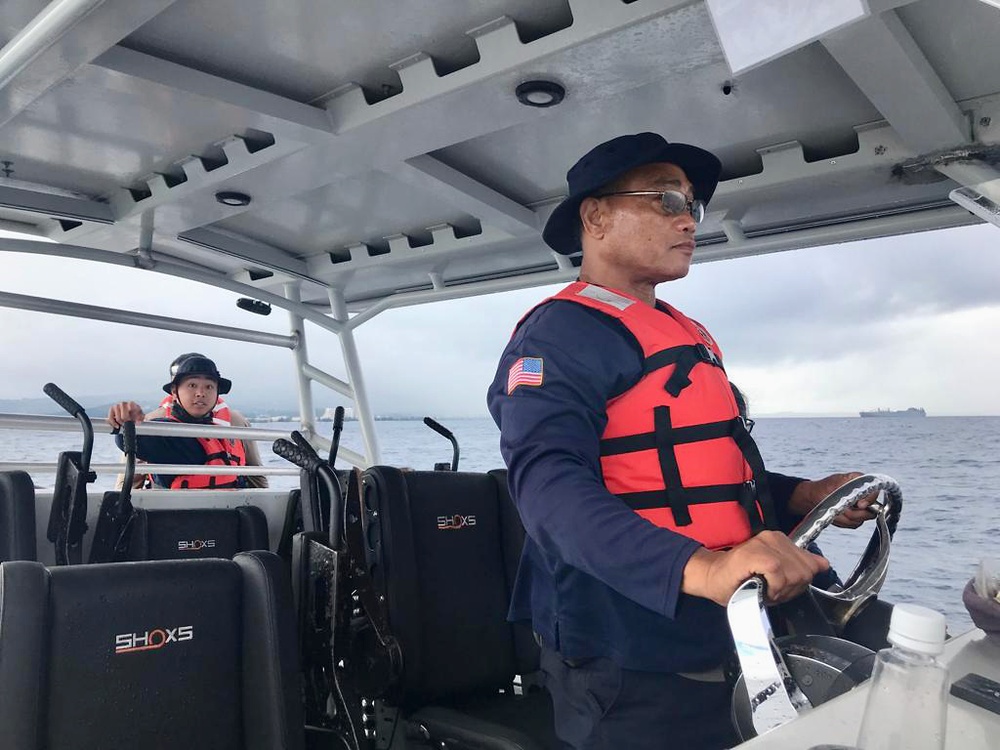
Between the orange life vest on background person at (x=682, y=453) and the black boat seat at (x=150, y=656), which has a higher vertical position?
the orange life vest on background person at (x=682, y=453)

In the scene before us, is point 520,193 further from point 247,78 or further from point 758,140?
point 247,78

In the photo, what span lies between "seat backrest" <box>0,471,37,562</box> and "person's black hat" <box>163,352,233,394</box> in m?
2.05

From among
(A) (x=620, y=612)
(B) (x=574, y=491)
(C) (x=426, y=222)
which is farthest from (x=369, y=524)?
(C) (x=426, y=222)

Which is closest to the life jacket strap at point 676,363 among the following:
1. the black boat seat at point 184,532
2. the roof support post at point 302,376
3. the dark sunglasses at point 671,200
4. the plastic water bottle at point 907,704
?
the dark sunglasses at point 671,200

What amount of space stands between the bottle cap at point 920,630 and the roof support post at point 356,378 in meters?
3.95

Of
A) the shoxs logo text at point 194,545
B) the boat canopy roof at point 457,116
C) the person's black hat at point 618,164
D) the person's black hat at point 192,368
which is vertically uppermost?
the boat canopy roof at point 457,116

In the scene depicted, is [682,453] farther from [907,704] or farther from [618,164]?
[907,704]

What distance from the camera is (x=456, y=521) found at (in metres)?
2.54

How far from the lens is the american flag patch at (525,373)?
129cm

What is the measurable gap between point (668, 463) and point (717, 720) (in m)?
0.44

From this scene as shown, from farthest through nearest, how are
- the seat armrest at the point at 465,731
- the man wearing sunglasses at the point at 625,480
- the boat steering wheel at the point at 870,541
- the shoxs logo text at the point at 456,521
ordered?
the shoxs logo text at the point at 456,521
the seat armrest at the point at 465,731
the man wearing sunglasses at the point at 625,480
the boat steering wheel at the point at 870,541

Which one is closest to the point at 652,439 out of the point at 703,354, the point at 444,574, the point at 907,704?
the point at 703,354

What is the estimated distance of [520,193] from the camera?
322 centimetres

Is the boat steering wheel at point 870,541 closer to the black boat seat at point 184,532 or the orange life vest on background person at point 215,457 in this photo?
the black boat seat at point 184,532
